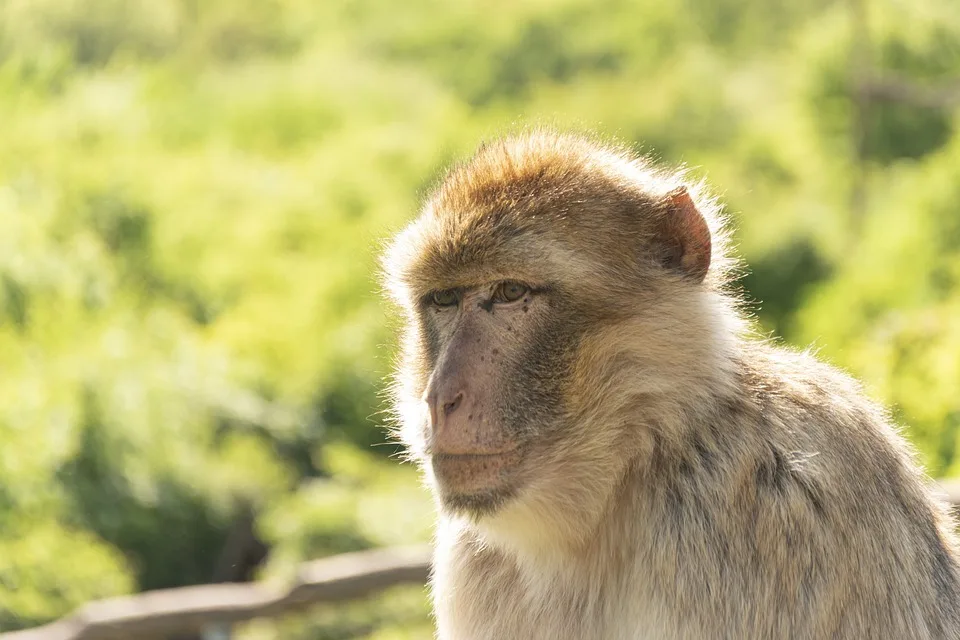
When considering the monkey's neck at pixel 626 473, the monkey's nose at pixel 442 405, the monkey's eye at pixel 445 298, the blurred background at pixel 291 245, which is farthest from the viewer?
the blurred background at pixel 291 245

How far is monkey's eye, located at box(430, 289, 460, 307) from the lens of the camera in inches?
95.3

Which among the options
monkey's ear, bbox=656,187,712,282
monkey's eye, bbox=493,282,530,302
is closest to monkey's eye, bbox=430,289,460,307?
monkey's eye, bbox=493,282,530,302

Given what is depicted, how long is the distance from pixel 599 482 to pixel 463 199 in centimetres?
61

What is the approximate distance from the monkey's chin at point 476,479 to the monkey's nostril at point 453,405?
0.26 ft

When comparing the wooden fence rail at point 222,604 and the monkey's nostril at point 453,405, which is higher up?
the monkey's nostril at point 453,405

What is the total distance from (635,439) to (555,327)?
26 cm

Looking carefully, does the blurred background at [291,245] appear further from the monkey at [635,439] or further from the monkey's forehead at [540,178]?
the monkey at [635,439]

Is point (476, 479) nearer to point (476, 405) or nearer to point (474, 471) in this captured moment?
point (474, 471)

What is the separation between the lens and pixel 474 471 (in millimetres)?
2193

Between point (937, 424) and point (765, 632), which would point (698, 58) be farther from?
point (765, 632)

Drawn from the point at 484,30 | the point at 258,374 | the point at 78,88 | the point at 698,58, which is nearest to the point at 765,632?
the point at 258,374

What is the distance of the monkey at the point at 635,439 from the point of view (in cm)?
221

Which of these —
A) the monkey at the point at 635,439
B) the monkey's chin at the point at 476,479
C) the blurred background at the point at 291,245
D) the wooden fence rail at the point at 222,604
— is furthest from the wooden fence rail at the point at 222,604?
the monkey's chin at the point at 476,479

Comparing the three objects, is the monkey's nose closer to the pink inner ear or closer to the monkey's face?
the monkey's face
